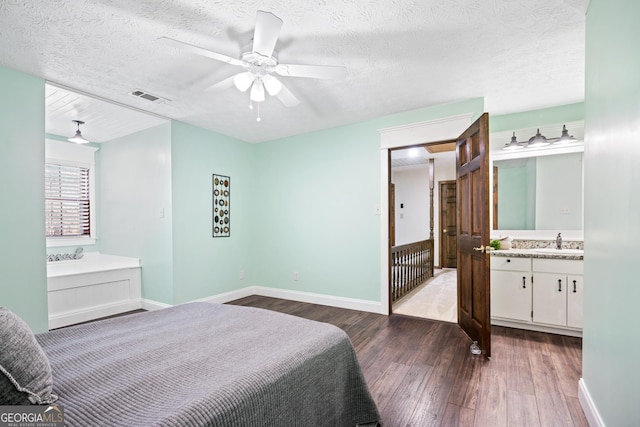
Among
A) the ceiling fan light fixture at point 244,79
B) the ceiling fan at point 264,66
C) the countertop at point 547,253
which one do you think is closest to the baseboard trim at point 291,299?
the countertop at point 547,253

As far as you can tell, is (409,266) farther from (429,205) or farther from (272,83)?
(272,83)

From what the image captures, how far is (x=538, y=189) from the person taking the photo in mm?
3521

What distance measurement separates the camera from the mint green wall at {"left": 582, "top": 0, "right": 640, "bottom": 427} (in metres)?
1.22

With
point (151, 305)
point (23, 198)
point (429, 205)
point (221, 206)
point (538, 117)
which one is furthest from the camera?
point (429, 205)

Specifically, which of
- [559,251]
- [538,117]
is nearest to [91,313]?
[559,251]

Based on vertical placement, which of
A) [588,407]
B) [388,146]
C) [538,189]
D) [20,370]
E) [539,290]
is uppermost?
[388,146]

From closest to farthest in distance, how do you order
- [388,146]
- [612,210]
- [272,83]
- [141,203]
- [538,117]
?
1. [612,210]
2. [272,83]
3. [538,117]
4. [388,146]
5. [141,203]

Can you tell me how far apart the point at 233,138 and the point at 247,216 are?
1.23 meters

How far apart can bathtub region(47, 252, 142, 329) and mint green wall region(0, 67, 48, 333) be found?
2.53ft

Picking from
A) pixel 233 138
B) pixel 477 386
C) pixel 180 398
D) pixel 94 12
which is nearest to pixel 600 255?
pixel 477 386

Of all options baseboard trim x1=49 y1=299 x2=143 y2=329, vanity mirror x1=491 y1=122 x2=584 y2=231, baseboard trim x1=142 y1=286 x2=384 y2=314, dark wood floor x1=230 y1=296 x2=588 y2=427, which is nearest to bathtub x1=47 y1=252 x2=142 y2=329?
baseboard trim x1=49 y1=299 x2=143 y2=329

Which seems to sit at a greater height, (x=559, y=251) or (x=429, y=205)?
(x=429, y=205)

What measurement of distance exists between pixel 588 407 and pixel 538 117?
3.02 m

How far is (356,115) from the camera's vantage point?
3.66m
